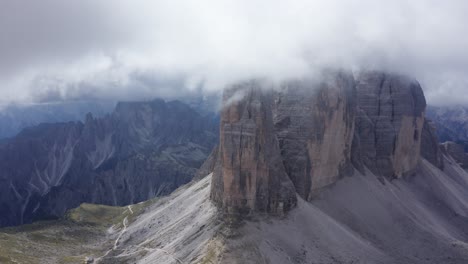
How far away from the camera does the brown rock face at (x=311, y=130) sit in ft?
317

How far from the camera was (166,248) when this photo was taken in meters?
89.4

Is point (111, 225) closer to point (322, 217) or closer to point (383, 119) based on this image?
point (322, 217)

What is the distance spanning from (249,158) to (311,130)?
21667 millimetres

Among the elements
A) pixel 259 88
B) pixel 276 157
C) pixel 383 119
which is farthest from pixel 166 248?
pixel 383 119

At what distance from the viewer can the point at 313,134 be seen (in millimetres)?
98875

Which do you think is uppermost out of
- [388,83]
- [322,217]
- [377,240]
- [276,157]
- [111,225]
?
[388,83]

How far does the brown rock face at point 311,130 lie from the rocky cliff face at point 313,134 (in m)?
0.23

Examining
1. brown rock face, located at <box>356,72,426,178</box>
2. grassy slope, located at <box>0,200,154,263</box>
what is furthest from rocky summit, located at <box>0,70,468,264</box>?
grassy slope, located at <box>0,200,154,263</box>

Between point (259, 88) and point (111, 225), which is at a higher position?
point (259, 88)

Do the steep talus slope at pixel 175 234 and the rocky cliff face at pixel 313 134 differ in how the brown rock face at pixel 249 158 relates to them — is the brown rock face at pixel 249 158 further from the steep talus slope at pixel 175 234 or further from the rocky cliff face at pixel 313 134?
the steep talus slope at pixel 175 234

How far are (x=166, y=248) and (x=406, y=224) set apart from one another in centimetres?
5780

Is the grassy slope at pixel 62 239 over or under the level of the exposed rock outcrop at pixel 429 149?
under

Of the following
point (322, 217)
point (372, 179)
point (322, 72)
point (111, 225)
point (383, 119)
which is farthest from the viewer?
point (111, 225)

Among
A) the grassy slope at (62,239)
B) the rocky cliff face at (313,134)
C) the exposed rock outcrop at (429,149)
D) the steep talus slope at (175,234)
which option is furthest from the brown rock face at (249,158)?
the exposed rock outcrop at (429,149)
